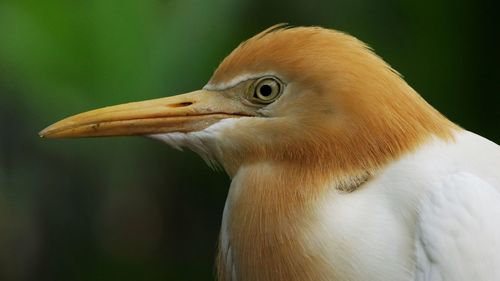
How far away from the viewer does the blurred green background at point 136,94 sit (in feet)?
4.78

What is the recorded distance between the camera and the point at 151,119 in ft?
3.23

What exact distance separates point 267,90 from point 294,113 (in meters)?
0.04

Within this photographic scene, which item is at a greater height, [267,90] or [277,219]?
[267,90]

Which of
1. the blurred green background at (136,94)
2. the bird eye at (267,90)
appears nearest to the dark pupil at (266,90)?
the bird eye at (267,90)

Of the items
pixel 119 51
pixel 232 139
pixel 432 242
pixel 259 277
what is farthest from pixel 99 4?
pixel 432 242

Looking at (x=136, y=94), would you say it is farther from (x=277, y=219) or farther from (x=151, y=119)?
(x=277, y=219)

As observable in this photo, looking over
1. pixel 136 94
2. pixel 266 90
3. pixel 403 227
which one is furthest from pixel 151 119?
pixel 136 94

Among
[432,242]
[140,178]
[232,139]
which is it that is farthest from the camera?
[140,178]

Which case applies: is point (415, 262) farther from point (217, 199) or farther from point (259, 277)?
point (217, 199)

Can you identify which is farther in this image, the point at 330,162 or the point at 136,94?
the point at 136,94

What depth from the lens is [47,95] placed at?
1.48 m

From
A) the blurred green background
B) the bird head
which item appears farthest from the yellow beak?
the blurred green background

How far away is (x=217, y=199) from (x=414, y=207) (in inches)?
30.9

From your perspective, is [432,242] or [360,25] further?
[360,25]
